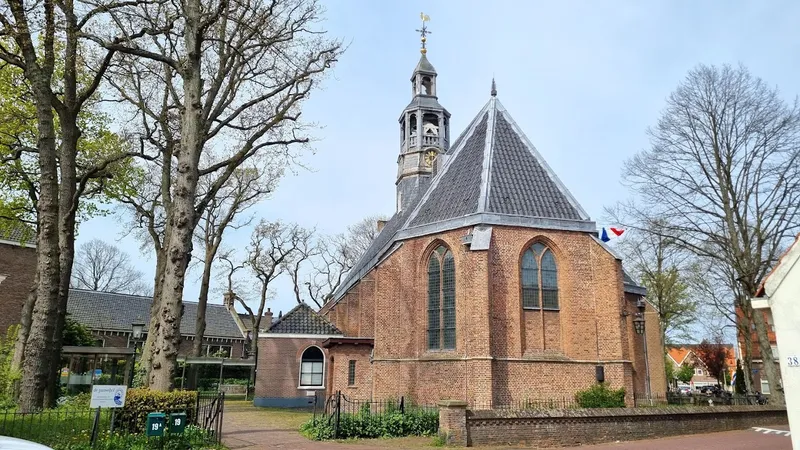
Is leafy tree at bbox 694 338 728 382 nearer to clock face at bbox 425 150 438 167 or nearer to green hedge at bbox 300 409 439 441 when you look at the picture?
clock face at bbox 425 150 438 167

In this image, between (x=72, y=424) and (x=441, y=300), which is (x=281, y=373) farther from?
(x=72, y=424)

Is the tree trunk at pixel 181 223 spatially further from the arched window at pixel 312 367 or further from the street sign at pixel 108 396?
the arched window at pixel 312 367

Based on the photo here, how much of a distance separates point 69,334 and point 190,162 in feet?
76.2

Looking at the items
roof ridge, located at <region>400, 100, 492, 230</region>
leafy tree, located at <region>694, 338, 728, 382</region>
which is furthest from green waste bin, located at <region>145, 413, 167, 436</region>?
leafy tree, located at <region>694, 338, 728, 382</region>

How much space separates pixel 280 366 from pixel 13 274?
1517 cm

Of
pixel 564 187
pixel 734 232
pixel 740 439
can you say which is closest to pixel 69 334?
pixel 564 187

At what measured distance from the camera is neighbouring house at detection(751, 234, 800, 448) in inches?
293

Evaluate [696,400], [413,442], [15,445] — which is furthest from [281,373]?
[15,445]

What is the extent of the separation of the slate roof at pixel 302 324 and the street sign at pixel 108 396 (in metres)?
17.5

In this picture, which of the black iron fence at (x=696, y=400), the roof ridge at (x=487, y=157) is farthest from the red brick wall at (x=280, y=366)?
the black iron fence at (x=696, y=400)

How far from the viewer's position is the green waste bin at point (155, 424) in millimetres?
9867

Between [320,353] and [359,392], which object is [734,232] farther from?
[320,353]

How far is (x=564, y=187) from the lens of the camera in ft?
68.3

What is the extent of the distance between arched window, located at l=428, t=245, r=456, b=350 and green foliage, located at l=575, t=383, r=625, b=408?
14.6 feet
